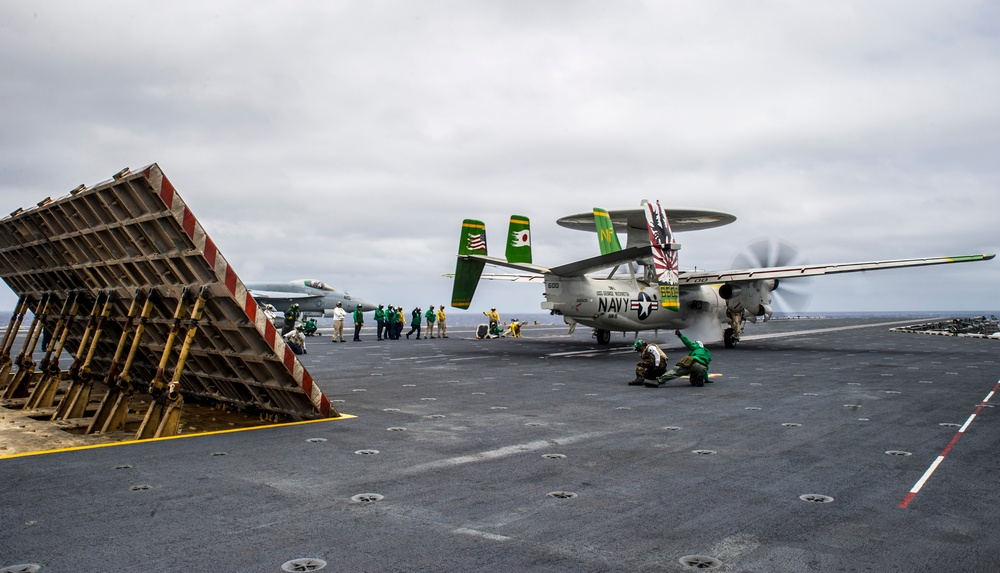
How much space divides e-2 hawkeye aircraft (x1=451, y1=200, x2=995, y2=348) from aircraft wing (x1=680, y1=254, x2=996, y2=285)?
40 millimetres

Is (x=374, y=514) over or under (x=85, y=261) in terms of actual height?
under

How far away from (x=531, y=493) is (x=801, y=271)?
29267mm

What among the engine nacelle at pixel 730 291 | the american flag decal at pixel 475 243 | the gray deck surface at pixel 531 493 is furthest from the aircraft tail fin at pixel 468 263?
the engine nacelle at pixel 730 291

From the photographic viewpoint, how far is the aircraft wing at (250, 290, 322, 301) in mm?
53906

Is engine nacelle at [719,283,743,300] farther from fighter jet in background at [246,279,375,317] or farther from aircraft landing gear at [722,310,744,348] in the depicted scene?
fighter jet in background at [246,279,375,317]

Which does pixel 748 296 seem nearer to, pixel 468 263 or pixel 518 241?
pixel 518 241

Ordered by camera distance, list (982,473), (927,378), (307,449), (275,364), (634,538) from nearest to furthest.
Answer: (634,538), (982,473), (307,449), (275,364), (927,378)

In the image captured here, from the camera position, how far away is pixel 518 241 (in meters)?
28.8

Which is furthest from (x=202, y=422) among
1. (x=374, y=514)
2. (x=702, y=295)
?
(x=702, y=295)

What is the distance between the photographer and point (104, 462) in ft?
28.6

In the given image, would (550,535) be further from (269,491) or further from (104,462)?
(104,462)

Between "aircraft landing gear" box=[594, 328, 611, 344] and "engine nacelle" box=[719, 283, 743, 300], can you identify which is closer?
"engine nacelle" box=[719, 283, 743, 300]

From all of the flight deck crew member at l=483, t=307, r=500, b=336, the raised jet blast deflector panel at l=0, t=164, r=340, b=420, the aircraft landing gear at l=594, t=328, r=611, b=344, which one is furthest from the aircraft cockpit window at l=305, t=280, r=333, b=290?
the raised jet blast deflector panel at l=0, t=164, r=340, b=420

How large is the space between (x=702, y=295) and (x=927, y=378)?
15148 mm
